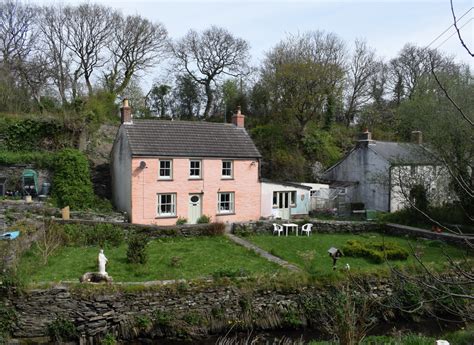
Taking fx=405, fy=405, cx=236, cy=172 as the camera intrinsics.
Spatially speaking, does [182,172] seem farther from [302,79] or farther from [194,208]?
[302,79]

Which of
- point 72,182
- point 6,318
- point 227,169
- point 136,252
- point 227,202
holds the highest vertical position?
point 227,169

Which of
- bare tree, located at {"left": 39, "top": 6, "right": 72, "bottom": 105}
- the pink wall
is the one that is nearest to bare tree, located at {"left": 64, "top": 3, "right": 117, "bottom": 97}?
bare tree, located at {"left": 39, "top": 6, "right": 72, "bottom": 105}

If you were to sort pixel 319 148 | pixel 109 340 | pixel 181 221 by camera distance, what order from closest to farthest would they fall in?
pixel 109 340
pixel 181 221
pixel 319 148

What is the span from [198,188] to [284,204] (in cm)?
684

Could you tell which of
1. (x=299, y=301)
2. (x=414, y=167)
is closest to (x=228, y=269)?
(x=299, y=301)

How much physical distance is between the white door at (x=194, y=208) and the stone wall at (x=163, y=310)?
1216cm

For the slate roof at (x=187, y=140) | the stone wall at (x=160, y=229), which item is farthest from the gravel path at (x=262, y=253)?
the slate roof at (x=187, y=140)

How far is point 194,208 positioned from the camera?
26562 millimetres

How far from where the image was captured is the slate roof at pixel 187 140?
84.1 feet

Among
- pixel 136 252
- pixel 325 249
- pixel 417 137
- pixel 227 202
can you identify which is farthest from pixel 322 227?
pixel 136 252

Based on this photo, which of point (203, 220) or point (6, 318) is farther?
point (203, 220)

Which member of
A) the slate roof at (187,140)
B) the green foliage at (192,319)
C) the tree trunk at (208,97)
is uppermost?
the tree trunk at (208,97)

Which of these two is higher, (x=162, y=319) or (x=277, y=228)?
(x=277, y=228)

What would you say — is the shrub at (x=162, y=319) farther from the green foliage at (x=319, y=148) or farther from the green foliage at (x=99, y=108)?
the green foliage at (x=319, y=148)
